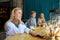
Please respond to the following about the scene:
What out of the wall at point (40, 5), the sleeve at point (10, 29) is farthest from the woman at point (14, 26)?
the wall at point (40, 5)

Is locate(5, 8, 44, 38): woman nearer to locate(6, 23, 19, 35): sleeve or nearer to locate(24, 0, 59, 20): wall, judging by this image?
locate(6, 23, 19, 35): sleeve

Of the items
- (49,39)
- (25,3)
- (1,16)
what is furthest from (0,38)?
(25,3)

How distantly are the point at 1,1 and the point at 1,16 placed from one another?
593 millimetres

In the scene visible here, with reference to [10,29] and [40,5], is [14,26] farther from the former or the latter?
[40,5]

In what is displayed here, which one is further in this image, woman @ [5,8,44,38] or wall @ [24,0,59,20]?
wall @ [24,0,59,20]

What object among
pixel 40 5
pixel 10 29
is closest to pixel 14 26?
pixel 10 29

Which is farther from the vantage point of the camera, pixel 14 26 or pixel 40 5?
pixel 40 5

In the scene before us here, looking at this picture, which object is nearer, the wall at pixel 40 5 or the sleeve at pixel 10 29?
the sleeve at pixel 10 29

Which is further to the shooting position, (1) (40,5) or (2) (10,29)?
(1) (40,5)

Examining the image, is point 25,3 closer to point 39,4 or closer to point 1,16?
point 39,4

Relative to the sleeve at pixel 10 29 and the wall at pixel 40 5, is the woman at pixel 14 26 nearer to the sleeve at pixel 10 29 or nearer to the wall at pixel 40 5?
the sleeve at pixel 10 29

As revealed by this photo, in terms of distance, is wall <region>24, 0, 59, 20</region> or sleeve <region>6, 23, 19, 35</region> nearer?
sleeve <region>6, 23, 19, 35</region>

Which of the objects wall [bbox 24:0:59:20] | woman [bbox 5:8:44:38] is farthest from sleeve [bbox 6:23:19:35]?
wall [bbox 24:0:59:20]

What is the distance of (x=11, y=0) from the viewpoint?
806 centimetres
